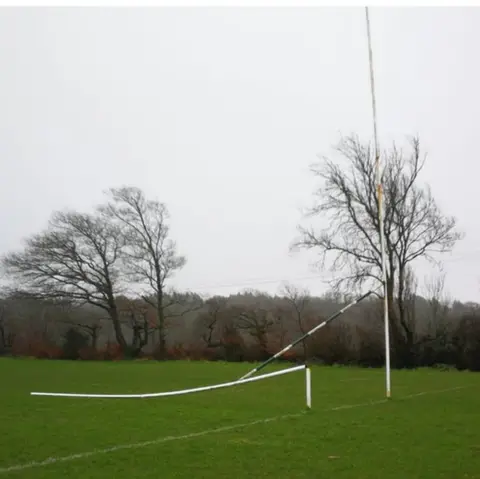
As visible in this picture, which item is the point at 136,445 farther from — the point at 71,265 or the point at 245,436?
the point at 71,265

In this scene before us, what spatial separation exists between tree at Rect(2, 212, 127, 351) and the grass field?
30.4 m

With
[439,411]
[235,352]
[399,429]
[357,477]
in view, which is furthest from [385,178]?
[357,477]

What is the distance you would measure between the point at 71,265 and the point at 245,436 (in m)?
38.3

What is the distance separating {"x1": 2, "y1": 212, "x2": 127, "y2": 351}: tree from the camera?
144ft

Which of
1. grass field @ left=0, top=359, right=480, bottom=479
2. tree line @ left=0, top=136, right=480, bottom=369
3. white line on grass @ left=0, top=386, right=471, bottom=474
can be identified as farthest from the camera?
tree line @ left=0, top=136, right=480, bottom=369

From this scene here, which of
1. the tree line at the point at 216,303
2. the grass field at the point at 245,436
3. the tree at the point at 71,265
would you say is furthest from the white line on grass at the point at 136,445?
the tree at the point at 71,265

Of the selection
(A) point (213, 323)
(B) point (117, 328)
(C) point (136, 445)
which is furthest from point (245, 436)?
(B) point (117, 328)

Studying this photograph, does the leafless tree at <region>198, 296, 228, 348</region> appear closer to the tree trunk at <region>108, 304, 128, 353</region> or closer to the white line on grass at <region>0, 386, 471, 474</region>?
the tree trunk at <region>108, 304, 128, 353</region>

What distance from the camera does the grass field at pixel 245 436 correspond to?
5.94m

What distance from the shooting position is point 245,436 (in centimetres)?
786

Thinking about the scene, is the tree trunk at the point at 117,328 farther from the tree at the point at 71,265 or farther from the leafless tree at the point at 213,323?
the leafless tree at the point at 213,323

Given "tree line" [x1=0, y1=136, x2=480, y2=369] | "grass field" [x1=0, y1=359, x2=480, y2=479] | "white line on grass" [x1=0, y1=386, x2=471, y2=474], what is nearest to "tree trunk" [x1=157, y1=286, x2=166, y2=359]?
"tree line" [x1=0, y1=136, x2=480, y2=369]

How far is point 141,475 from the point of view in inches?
226

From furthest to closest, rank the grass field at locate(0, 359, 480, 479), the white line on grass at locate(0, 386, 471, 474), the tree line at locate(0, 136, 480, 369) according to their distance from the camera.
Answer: the tree line at locate(0, 136, 480, 369) < the white line on grass at locate(0, 386, 471, 474) < the grass field at locate(0, 359, 480, 479)
